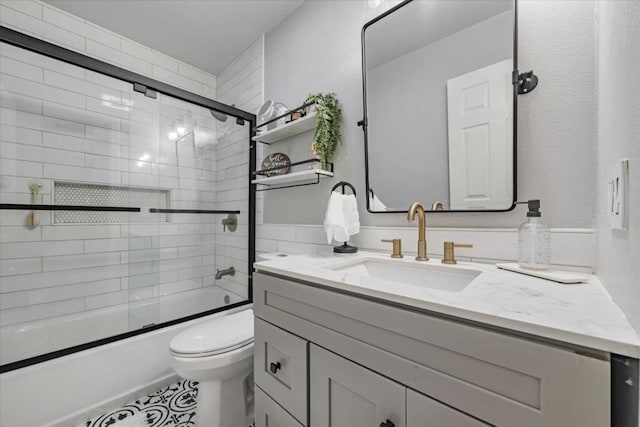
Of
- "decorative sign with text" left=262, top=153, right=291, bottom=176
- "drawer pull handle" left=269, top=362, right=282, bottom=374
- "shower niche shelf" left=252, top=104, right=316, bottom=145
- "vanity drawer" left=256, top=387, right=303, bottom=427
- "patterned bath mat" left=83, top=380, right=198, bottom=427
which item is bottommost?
"patterned bath mat" left=83, top=380, right=198, bottom=427

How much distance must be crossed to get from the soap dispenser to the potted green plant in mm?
963

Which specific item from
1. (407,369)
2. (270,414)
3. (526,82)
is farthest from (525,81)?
(270,414)

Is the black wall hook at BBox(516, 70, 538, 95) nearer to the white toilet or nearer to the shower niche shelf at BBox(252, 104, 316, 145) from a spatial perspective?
the shower niche shelf at BBox(252, 104, 316, 145)

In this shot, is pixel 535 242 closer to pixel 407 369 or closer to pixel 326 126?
pixel 407 369

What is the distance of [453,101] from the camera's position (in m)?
1.05

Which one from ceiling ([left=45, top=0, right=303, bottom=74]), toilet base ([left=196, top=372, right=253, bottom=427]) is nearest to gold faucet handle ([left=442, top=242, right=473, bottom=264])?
toilet base ([left=196, top=372, right=253, bottom=427])

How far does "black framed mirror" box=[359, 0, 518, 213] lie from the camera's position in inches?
37.2

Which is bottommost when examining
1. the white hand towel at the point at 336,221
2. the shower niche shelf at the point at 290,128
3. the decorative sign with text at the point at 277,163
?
the white hand towel at the point at 336,221

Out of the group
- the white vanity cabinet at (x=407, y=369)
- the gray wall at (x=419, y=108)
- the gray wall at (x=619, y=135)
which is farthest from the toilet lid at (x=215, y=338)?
the gray wall at (x=619, y=135)

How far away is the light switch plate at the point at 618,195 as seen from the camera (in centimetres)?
47

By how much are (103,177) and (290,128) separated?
129cm

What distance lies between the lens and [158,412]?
4.48ft

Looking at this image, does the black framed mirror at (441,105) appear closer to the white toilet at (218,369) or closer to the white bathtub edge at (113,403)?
the white toilet at (218,369)

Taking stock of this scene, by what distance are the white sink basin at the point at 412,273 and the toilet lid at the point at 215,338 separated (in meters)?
Answer: 0.62
